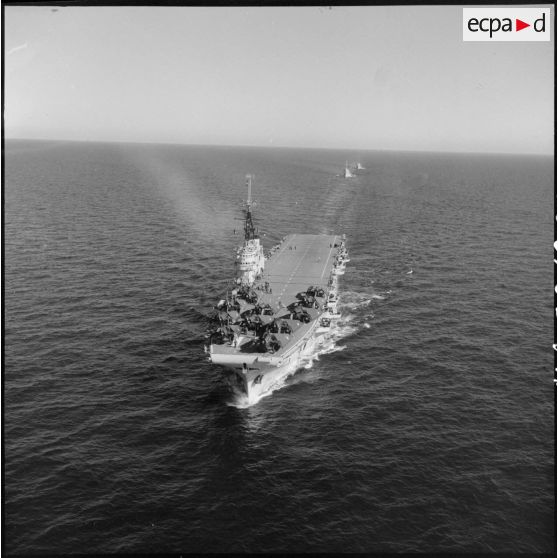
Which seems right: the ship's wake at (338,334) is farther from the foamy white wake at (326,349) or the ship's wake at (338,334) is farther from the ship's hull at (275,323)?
the ship's hull at (275,323)

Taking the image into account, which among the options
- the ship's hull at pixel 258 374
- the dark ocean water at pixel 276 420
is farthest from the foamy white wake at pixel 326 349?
the dark ocean water at pixel 276 420

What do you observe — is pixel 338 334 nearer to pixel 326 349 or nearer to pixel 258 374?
pixel 326 349

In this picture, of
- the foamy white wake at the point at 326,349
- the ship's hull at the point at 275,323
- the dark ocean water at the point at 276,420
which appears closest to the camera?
the dark ocean water at the point at 276,420

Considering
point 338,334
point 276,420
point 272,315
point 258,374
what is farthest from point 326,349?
point 276,420

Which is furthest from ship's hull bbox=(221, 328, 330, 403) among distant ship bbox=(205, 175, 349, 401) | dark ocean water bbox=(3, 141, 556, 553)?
dark ocean water bbox=(3, 141, 556, 553)

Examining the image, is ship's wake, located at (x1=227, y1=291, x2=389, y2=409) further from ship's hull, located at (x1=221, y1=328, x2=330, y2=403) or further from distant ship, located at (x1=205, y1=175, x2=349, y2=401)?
distant ship, located at (x1=205, y1=175, x2=349, y2=401)
